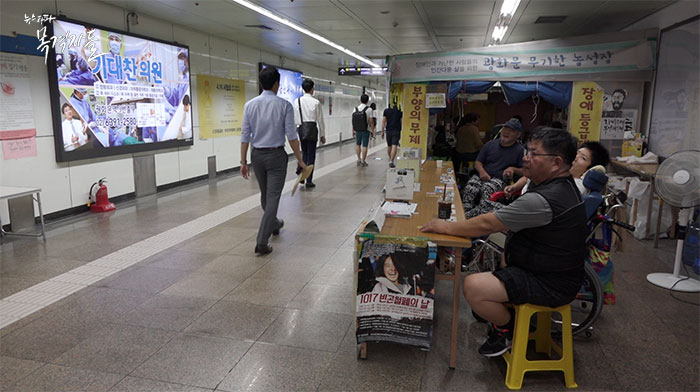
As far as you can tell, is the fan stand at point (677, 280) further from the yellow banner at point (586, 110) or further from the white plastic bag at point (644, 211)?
the yellow banner at point (586, 110)

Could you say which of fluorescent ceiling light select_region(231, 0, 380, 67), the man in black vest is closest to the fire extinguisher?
fluorescent ceiling light select_region(231, 0, 380, 67)

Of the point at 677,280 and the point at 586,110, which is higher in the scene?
the point at 586,110

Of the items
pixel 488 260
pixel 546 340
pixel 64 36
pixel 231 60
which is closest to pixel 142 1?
pixel 64 36

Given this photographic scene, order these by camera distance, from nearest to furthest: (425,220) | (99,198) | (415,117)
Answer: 1. (425,220)
2. (99,198)
3. (415,117)

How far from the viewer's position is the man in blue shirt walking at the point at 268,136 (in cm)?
423

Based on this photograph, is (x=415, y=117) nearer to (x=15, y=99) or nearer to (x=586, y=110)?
(x=586, y=110)

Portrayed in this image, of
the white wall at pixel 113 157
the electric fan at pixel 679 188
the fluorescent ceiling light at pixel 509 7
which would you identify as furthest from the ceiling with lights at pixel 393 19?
the electric fan at pixel 679 188

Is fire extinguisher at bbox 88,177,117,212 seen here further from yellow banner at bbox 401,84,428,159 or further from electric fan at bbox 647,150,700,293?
electric fan at bbox 647,150,700,293

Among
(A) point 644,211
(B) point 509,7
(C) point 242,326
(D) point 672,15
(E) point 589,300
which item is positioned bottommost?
(C) point 242,326

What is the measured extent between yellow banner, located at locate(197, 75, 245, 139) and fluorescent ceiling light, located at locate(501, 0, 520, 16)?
5.23 m

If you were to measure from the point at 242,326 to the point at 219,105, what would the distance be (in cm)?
682

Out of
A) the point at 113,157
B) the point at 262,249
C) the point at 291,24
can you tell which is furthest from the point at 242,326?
the point at 291,24

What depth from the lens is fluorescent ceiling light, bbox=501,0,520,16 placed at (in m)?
5.72

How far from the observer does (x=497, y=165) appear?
14.8ft
